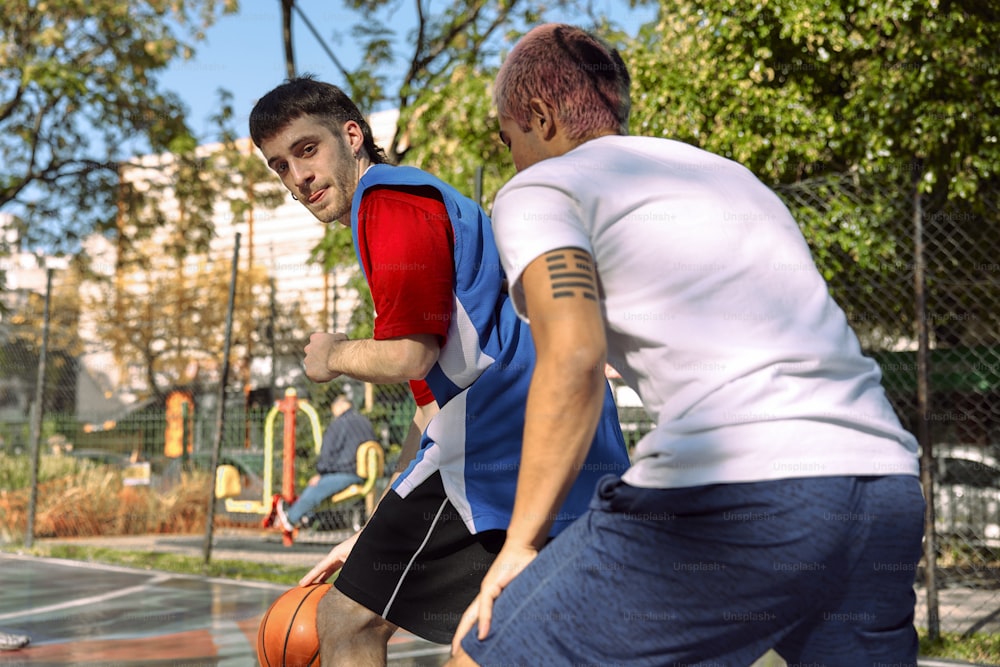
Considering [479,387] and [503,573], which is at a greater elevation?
[479,387]

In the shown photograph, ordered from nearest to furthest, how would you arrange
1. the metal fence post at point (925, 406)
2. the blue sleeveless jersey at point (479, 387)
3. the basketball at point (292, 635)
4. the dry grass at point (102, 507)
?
1. the blue sleeveless jersey at point (479, 387)
2. the basketball at point (292, 635)
3. the metal fence post at point (925, 406)
4. the dry grass at point (102, 507)

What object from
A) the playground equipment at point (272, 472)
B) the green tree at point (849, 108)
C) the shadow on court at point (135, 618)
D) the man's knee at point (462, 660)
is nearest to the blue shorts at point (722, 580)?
the man's knee at point (462, 660)

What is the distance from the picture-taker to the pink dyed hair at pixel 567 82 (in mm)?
1988

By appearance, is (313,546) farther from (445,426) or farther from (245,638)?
(445,426)

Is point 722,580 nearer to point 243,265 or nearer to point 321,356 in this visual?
point 321,356

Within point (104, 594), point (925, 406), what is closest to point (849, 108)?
point (925, 406)

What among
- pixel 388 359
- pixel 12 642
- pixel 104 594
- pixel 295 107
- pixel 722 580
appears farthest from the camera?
pixel 104 594

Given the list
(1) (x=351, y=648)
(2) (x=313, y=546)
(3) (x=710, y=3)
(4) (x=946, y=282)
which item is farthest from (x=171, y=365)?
(1) (x=351, y=648)

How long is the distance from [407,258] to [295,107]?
752 millimetres

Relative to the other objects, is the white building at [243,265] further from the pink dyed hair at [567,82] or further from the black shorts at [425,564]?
the pink dyed hair at [567,82]

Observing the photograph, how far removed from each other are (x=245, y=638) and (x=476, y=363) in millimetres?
4494

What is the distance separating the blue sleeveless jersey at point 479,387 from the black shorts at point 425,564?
0.06m

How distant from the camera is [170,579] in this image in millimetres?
9586

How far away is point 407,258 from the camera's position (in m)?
2.53
